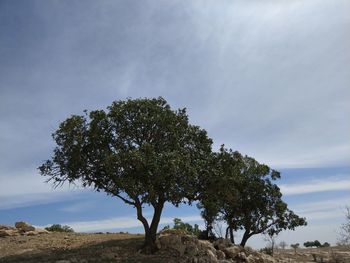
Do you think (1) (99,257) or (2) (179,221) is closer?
(1) (99,257)

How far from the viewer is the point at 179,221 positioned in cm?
5012

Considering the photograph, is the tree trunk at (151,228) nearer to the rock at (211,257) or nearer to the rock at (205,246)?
the rock at (205,246)

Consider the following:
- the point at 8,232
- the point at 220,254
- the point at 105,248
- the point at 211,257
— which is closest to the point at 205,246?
the point at 220,254

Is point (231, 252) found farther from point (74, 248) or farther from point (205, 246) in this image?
point (74, 248)

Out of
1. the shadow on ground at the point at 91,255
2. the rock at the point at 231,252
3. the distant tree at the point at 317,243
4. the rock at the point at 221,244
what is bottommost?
the shadow on ground at the point at 91,255

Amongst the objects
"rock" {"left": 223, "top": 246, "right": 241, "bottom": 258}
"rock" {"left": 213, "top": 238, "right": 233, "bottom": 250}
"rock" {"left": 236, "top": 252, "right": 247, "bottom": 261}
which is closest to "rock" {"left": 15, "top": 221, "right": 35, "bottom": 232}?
"rock" {"left": 213, "top": 238, "right": 233, "bottom": 250}

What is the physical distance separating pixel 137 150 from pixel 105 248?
6933 millimetres

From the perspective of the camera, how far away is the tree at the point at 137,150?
2594 centimetres

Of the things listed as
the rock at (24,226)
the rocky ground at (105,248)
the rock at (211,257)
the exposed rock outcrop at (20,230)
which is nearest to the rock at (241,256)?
the rocky ground at (105,248)

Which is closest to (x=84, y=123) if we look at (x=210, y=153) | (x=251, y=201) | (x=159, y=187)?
(x=159, y=187)

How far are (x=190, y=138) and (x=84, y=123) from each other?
24.0ft

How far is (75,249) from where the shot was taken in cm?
2767

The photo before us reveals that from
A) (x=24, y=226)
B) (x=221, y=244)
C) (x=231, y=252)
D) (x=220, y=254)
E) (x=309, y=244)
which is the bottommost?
(x=220, y=254)

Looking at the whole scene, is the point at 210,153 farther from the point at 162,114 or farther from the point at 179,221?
the point at 179,221
